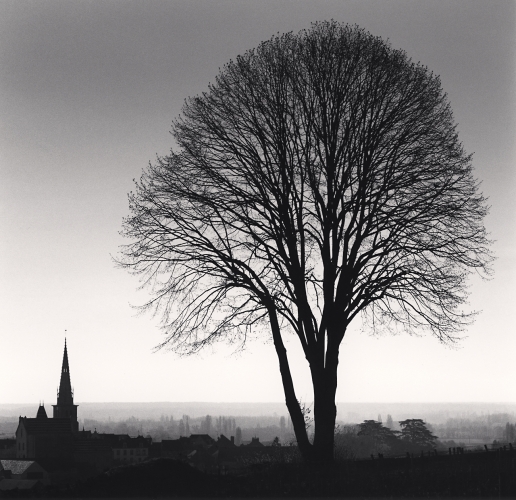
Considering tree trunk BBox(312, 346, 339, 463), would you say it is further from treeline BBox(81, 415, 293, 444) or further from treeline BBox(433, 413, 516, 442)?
treeline BBox(81, 415, 293, 444)

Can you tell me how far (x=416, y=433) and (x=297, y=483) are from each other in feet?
142

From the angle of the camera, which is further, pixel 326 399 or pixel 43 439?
pixel 43 439

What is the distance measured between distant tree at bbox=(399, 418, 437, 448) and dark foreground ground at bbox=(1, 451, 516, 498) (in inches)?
1470

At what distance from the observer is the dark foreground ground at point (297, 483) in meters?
14.3

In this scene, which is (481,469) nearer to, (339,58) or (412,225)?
(412,225)

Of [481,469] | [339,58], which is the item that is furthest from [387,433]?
[339,58]

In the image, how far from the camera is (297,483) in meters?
15.1

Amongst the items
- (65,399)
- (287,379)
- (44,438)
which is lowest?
(44,438)

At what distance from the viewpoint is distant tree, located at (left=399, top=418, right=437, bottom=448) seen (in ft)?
175

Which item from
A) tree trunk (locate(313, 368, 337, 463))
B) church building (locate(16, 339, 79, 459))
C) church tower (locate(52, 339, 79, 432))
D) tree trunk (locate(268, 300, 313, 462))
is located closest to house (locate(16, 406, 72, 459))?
church building (locate(16, 339, 79, 459))

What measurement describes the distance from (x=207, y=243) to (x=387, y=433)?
4361cm

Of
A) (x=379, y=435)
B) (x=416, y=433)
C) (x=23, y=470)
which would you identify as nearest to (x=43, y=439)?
(x=23, y=470)

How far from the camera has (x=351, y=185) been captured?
676 inches

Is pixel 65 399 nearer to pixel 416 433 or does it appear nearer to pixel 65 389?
pixel 65 389
